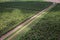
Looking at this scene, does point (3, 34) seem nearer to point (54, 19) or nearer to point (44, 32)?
point (44, 32)

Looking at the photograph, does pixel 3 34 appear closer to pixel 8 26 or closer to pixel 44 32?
pixel 8 26

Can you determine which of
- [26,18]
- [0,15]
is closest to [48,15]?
[26,18]

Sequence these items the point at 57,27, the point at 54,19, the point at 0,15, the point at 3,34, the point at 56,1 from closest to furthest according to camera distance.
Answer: the point at 3,34 < the point at 57,27 < the point at 54,19 < the point at 0,15 < the point at 56,1

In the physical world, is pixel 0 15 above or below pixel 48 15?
above

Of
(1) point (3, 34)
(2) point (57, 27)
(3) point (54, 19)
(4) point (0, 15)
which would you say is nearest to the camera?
(1) point (3, 34)

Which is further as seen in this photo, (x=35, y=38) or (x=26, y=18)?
(x=26, y=18)

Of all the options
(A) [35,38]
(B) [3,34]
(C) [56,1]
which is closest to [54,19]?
(A) [35,38]
